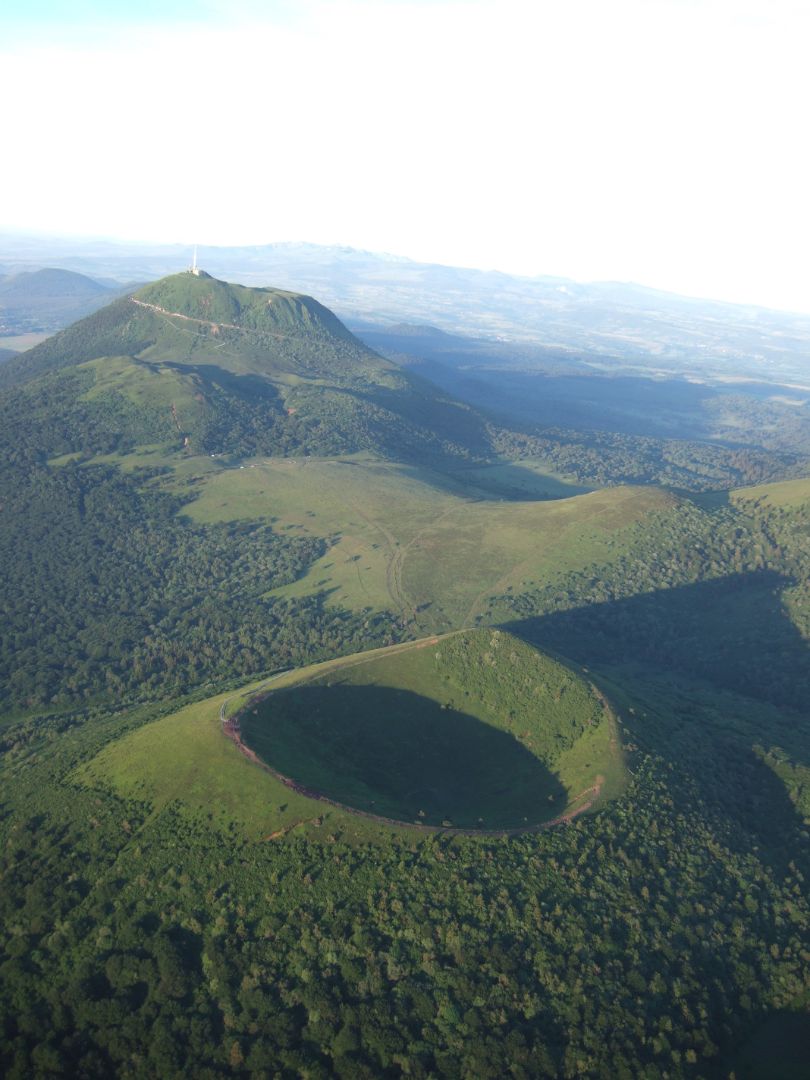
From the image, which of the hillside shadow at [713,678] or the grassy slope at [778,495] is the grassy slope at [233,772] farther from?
the grassy slope at [778,495]

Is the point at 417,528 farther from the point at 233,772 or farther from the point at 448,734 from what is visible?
the point at 233,772

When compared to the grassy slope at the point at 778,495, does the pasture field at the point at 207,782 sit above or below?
below

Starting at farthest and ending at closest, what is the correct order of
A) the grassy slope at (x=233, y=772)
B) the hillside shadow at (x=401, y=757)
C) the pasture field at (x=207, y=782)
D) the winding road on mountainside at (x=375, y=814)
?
the hillside shadow at (x=401, y=757)
the winding road on mountainside at (x=375, y=814)
the grassy slope at (x=233, y=772)
the pasture field at (x=207, y=782)

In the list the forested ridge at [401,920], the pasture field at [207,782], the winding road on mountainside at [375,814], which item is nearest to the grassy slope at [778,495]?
the forested ridge at [401,920]

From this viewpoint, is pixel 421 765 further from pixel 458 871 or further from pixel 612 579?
pixel 612 579

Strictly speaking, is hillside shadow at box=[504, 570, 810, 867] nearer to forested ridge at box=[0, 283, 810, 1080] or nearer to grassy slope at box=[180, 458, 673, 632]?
forested ridge at box=[0, 283, 810, 1080]

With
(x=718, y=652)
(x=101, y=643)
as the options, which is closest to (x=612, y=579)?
(x=718, y=652)

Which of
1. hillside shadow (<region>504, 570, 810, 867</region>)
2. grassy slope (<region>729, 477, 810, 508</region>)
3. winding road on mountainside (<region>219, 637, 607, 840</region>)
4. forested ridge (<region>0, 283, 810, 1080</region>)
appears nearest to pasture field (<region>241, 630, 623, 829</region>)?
winding road on mountainside (<region>219, 637, 607, 840</region>)
